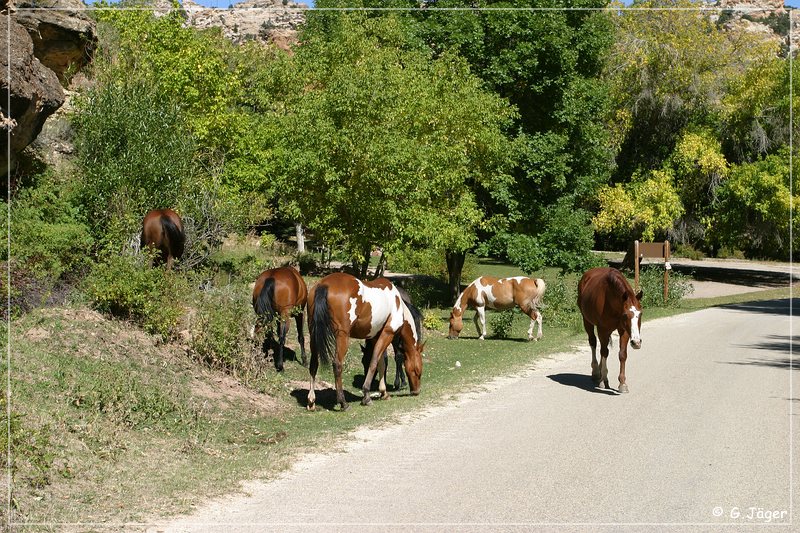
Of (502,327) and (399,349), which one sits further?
(502,327)

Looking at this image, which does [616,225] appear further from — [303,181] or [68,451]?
[68,451]

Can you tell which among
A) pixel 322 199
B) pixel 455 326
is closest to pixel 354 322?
pixel 322 199

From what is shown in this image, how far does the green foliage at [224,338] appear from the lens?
43.8ft

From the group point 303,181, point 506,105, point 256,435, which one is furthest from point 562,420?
point 506,105

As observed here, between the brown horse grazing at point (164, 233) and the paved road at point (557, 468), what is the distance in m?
7.13

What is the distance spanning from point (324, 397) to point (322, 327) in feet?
6.30

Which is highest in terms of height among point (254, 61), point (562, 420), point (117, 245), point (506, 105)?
point (254, 61)

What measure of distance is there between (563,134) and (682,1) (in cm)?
1924

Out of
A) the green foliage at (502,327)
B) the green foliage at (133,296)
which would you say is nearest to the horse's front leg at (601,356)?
the green foliage at (133,296)

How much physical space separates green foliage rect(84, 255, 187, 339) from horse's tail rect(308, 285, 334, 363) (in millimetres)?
2867

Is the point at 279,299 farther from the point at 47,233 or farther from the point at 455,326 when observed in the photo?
the point at 455,326

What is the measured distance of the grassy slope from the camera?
7.54m

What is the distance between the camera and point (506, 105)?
30406mm

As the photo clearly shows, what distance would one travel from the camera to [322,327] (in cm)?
1247
